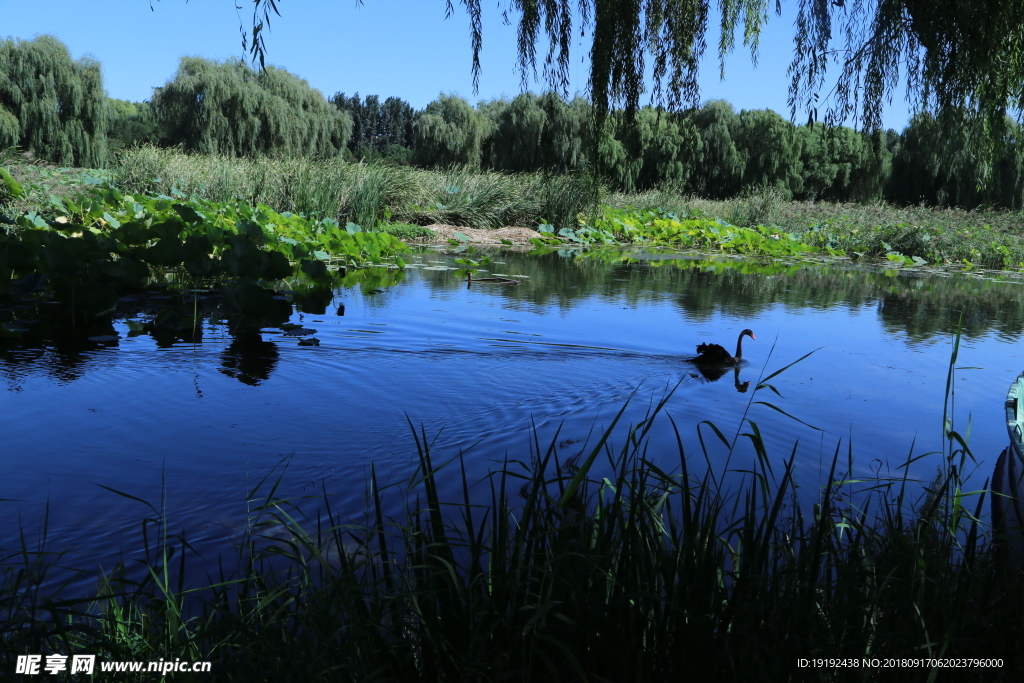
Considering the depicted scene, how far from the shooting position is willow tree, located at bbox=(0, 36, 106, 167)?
20.7 meters

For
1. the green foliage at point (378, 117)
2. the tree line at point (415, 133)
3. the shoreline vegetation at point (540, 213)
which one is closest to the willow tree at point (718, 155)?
the tree line at point (415, 133)

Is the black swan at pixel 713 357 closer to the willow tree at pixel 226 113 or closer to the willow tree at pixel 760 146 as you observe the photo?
the willow tree at pixel 226 113

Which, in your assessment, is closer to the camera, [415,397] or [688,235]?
[415,397]

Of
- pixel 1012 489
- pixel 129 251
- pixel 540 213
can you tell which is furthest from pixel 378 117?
pixel 1012 489

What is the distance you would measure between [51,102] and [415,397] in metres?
21.9

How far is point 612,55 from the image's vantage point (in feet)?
9.69

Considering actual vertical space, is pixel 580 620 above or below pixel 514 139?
below

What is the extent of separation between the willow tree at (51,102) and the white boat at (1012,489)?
23391 mm

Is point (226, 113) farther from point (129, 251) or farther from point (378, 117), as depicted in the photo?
point (378, 117)

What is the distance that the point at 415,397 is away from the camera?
3822 mm

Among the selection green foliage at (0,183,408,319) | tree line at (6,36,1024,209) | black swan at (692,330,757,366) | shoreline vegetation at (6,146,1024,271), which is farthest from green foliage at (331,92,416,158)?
black swan at (692,330,757,366)

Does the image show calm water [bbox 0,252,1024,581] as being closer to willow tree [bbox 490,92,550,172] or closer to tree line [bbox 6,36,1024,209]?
tree line [bbox 6,36,1024,209]

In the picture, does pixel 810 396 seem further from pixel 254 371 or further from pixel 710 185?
pixel 710 185

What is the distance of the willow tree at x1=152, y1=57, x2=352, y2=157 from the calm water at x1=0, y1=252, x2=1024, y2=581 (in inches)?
830
